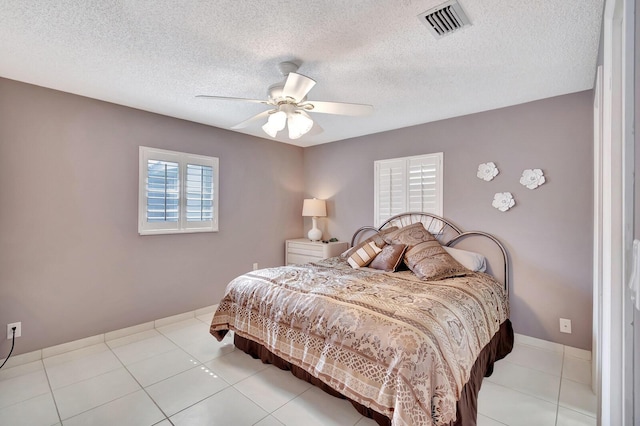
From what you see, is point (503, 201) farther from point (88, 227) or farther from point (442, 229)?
point (88, 227)

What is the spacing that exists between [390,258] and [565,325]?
175 cm

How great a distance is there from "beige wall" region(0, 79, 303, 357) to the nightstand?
0.93 meters

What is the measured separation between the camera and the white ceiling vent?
1.66 metres

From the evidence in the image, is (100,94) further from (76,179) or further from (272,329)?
(272,329)

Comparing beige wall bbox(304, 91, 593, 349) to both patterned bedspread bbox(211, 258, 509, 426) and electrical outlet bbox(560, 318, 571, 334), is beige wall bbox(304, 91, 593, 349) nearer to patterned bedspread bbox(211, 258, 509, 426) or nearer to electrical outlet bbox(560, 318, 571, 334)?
electrical outlet bbox(560, 318, 571, 334)

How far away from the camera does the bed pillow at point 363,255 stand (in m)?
3.39

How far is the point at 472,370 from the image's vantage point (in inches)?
77.9

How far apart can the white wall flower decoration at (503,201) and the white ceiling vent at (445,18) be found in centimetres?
196

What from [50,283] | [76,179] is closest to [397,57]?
[76,179]

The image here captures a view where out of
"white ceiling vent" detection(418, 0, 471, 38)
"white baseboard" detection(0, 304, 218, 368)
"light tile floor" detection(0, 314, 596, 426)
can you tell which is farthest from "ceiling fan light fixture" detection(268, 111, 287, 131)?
"white baseboard" detection(0, 304, 218, 368)

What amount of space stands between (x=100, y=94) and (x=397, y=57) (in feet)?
9.43

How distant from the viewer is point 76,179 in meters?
2.95

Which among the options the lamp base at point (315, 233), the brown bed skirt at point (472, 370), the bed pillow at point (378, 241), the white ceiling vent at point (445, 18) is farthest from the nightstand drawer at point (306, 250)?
the white ceiling vent at point (445, 18)

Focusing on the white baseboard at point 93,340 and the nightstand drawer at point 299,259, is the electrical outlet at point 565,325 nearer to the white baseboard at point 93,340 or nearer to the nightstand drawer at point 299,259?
the nightstand drawer at point 299,259
